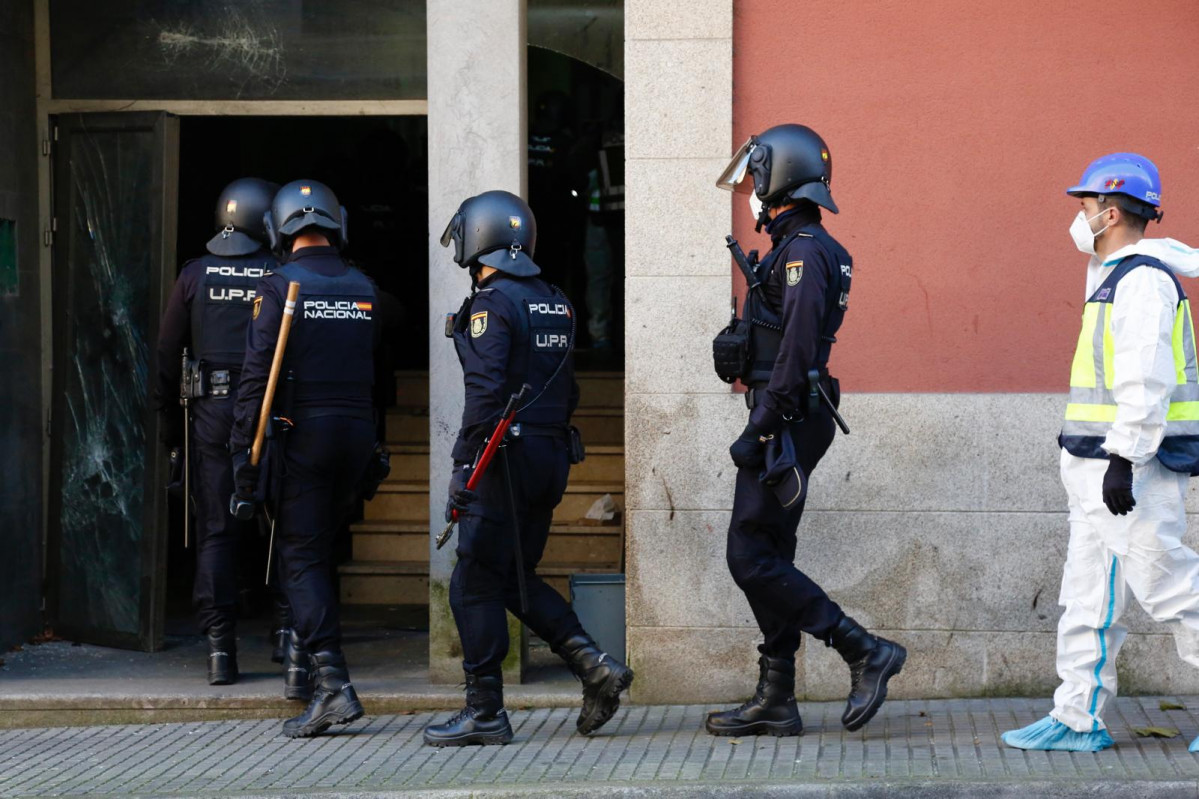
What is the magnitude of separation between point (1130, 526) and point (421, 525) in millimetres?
4363

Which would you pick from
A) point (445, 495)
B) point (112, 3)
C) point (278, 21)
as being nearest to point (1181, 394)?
point (445, 495)

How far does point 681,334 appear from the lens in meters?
6.63

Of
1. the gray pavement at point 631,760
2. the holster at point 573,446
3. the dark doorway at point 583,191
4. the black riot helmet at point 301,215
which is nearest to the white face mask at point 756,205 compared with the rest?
the holster at point 573,446

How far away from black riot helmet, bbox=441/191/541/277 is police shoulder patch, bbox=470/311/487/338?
0.24 meters

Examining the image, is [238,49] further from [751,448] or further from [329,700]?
[751,448]

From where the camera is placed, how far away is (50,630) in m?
7.91

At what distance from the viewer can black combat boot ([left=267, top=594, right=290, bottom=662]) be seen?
23.7 ft

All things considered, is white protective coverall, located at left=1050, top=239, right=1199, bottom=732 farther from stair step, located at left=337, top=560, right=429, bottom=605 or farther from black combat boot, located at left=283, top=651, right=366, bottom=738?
stair step, located at left=337, top=560, right=429, bottom=605

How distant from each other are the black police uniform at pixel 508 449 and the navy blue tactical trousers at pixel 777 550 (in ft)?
2.19

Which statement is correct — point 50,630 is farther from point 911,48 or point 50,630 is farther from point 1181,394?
point 1181,394

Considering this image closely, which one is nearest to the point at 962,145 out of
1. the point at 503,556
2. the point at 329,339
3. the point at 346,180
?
the point at 503,556

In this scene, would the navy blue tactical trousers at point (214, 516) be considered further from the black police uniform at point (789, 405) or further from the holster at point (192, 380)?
the black police uniform at point (789, 405)

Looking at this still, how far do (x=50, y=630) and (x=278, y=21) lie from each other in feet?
10.3

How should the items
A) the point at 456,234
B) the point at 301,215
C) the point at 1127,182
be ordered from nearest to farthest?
the point at 1127,182, the point at 456,234, the point at 301,215
